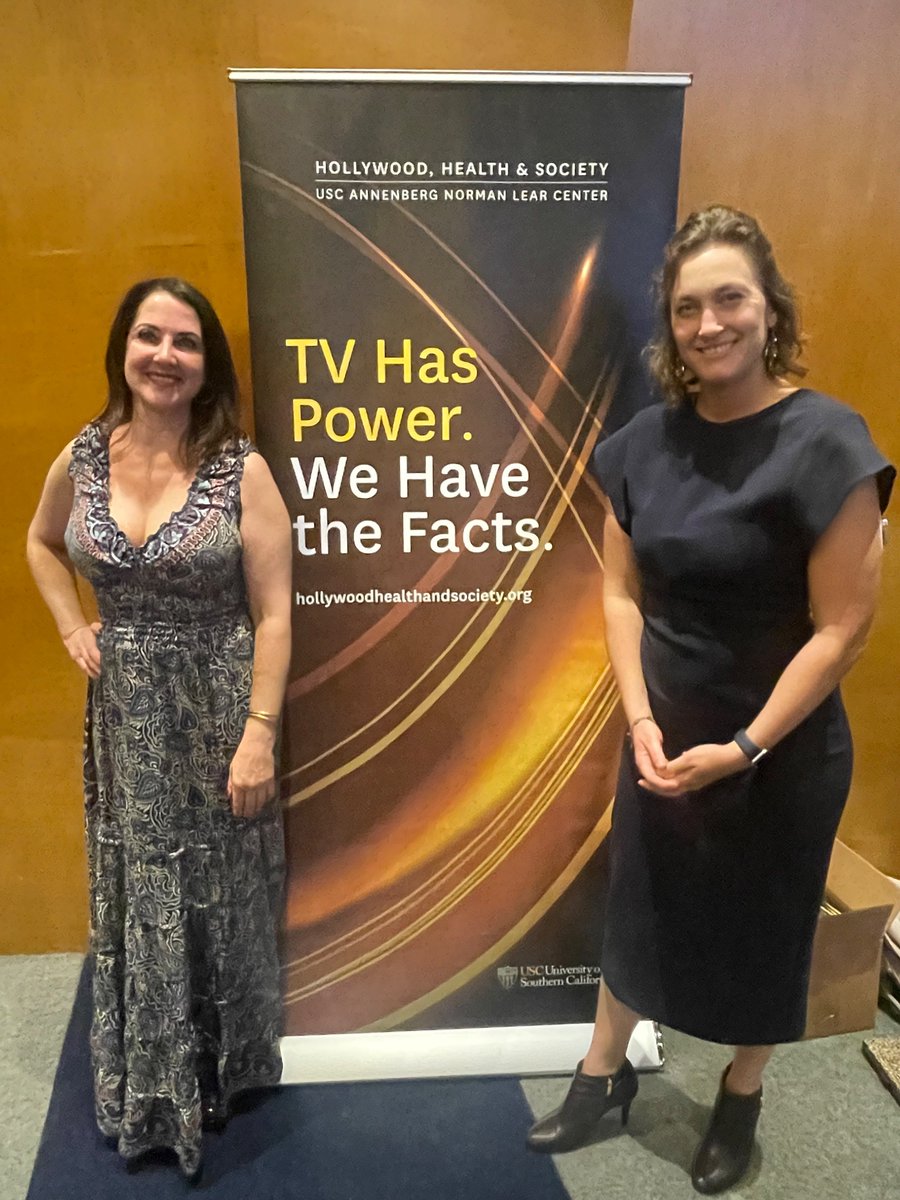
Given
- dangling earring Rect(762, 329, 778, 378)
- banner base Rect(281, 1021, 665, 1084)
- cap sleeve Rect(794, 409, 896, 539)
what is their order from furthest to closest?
banner base Rect(281, 1021, 665, 1084)
dangling earring Rect(762, 329, 778, 378)
cap sleeve Rect(794, 409, 896, 539)

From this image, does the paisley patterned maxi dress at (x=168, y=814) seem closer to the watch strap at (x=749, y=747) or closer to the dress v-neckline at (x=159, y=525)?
the dress v-neckline at (x=159, y=525)

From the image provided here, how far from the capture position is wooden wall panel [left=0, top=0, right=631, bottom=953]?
1801 millimetres

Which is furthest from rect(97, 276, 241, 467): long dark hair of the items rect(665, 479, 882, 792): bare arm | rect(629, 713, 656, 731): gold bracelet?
rect(665, 479, 882, 792): bare arm

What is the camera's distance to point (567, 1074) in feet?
6.77

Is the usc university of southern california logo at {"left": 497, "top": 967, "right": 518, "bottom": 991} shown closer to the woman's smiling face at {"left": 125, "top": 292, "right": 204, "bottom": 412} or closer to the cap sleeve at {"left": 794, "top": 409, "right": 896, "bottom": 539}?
the cap sleeve at {"left": 794, "top": 409, "right": 896, "bottom": 539}

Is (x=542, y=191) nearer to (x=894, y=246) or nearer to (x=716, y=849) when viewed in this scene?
(x=894, y=246)

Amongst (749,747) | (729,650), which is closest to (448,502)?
(729,650)

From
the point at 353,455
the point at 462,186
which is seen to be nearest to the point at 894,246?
the point at 462,186

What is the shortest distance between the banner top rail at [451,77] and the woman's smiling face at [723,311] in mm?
465

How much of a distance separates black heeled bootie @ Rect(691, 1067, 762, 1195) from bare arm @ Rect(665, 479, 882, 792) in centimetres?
79

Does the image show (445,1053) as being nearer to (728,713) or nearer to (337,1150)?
(337,1150)

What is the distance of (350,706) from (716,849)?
79cm

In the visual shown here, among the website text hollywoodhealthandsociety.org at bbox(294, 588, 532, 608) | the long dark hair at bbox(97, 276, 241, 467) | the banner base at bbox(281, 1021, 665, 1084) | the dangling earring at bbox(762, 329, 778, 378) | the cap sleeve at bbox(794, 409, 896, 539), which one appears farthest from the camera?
the banner base at bbox(281, 1021, 665, 1084)

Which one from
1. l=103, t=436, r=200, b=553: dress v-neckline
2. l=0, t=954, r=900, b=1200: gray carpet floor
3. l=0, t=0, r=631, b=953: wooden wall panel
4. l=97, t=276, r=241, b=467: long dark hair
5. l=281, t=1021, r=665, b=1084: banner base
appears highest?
l=0, t=0, r=631, b=953: wooden wall panel
